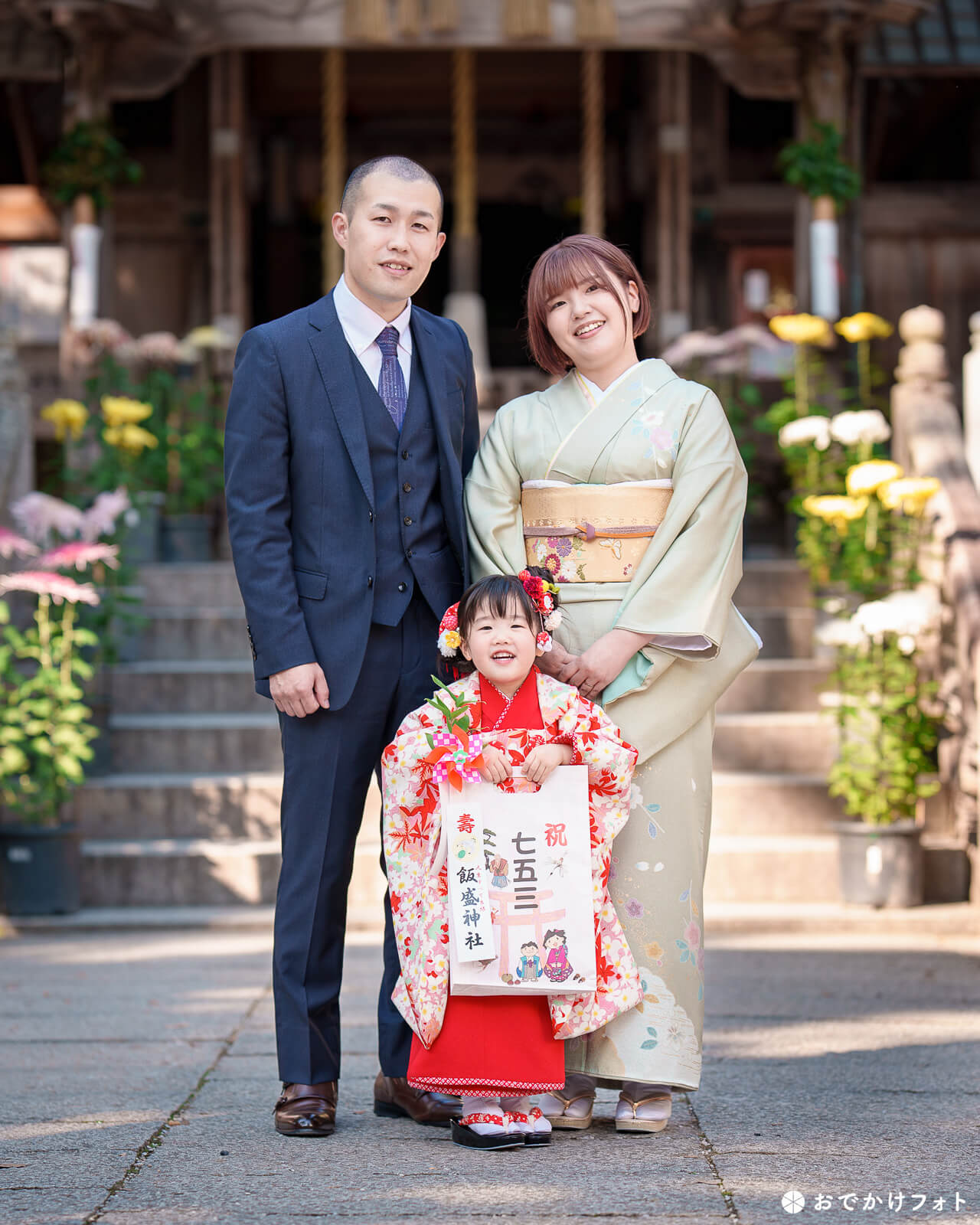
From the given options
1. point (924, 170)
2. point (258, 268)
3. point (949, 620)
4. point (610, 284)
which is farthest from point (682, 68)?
point (610, 284)

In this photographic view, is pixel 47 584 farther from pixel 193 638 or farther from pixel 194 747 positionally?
pixel 193 638

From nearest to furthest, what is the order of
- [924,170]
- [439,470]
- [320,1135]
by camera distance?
[320,1135] < [439,470] < [924,170]

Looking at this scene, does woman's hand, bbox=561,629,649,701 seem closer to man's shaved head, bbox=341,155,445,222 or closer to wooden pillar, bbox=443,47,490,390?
man's shaved head, bbox=341,155,445,222

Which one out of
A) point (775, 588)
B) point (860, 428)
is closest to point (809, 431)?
point (860, 428)

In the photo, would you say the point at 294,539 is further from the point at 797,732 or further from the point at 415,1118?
the point at 797,732

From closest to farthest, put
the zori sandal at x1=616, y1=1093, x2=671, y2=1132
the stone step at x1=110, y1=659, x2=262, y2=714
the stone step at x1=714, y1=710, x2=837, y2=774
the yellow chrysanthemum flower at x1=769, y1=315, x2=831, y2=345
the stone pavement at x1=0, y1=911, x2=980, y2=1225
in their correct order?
the stone pavement at x1=0, y1=911, x2=980, y2=1225
the zori sandal at x1=616, y1=1093, x2=671, y2=1132
the stone step at x1=714, y1=710, x2=837, y2=774
the stone step at x1=110, y1=659, x2=262, y2=714
the yellow chrysanthemum flower at x1=769, y1=315, x2=831, y2=345

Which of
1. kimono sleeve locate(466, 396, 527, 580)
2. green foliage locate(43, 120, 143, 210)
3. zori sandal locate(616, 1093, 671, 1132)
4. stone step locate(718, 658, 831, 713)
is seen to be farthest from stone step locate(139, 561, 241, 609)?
zori sandal locate(616, 1093, 671, 1132)

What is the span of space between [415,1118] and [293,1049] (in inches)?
12.4

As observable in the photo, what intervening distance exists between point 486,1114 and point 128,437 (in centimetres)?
533

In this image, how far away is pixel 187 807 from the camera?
5.91m

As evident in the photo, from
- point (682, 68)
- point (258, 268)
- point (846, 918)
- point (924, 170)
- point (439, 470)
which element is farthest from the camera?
point (258, 268)

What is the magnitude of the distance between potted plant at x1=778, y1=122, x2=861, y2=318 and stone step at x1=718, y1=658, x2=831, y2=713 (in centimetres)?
282

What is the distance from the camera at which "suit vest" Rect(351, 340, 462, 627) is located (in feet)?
Answer: 10.6

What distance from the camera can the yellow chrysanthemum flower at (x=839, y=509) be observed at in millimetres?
5984
